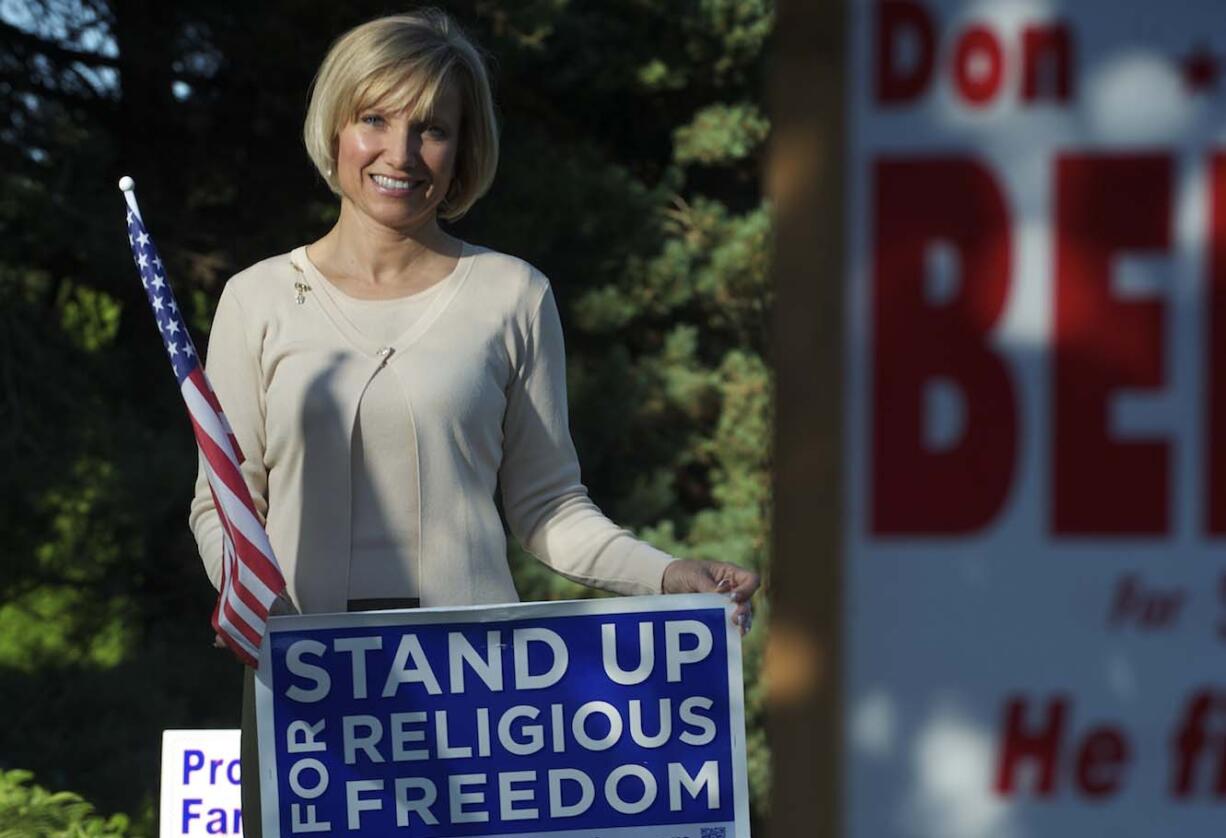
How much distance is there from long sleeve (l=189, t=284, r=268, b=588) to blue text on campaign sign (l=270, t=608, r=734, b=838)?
0.68 feet

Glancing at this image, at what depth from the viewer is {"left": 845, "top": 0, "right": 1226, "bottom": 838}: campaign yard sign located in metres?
1.71

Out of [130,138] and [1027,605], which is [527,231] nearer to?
[130,138]

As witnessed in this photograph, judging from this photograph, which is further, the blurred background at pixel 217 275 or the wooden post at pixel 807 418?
the blurred background at pixel 217 275

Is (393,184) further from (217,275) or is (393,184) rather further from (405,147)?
(217,275)

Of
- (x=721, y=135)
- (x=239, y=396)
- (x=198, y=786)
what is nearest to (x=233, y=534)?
(x=239, y=396)


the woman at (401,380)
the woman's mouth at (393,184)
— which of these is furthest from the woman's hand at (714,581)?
the woman's mouth at (393,184)

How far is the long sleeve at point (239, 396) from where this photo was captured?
3268 mm

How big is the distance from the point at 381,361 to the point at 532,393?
0.26 meters

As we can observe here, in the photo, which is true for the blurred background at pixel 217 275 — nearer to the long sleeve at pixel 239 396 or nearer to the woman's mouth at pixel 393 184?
the long sleeve at pixel 239 396

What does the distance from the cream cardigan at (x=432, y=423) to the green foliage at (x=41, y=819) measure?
7.94 ft

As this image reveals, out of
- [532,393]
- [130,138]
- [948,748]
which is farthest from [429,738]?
[130,138]

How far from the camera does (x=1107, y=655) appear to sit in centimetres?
173

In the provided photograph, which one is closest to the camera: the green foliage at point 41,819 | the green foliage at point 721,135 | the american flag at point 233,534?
the american flag at point 233,534

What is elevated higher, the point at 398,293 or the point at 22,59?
the point at 22,59
